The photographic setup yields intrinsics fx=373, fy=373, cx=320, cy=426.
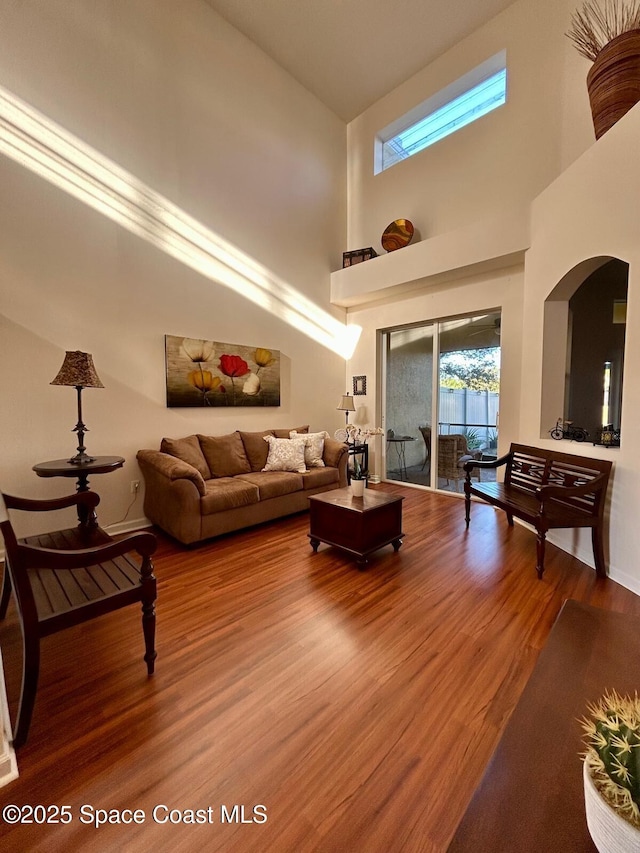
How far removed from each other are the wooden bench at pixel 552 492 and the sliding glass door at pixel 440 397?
1203mm

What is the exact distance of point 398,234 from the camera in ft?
16.6

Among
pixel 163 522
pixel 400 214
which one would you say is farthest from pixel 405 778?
pixel 400 214

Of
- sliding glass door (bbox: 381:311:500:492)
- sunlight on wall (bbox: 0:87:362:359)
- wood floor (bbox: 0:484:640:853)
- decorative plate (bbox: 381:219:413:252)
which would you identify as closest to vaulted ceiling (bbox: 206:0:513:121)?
decorative plate (bbox: 381:219:413:252)

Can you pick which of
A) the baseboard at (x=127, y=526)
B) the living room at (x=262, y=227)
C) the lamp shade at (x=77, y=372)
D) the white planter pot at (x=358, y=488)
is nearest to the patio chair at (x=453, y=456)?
the living room at (x=262, y=227)

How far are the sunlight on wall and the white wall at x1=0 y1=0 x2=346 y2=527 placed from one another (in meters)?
0.08

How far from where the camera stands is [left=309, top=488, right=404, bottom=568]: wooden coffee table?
2887 millimetres

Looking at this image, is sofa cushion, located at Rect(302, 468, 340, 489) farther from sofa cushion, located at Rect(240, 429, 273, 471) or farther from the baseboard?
the baseboard

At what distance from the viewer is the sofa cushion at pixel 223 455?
13.3 feet

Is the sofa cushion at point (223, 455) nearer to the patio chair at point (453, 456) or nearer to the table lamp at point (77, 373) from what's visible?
the table lamp at point (77, 373)

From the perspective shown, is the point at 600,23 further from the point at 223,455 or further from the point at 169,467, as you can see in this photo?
the point at 169,467

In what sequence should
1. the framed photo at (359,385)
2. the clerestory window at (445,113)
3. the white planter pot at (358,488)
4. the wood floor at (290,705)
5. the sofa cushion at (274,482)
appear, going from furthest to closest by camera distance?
the framed photo at (359,385), the clerestory window at (445,113), the sofa cushion at (274,482), the white planter pot at (358,488), the wood floor at (290,705)

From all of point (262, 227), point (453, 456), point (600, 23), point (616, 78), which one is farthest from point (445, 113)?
point (453, 456)

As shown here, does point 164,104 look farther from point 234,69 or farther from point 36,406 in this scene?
point 36,406

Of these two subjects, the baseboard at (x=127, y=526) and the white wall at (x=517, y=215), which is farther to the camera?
the baseboard at (x=127, y=526)
